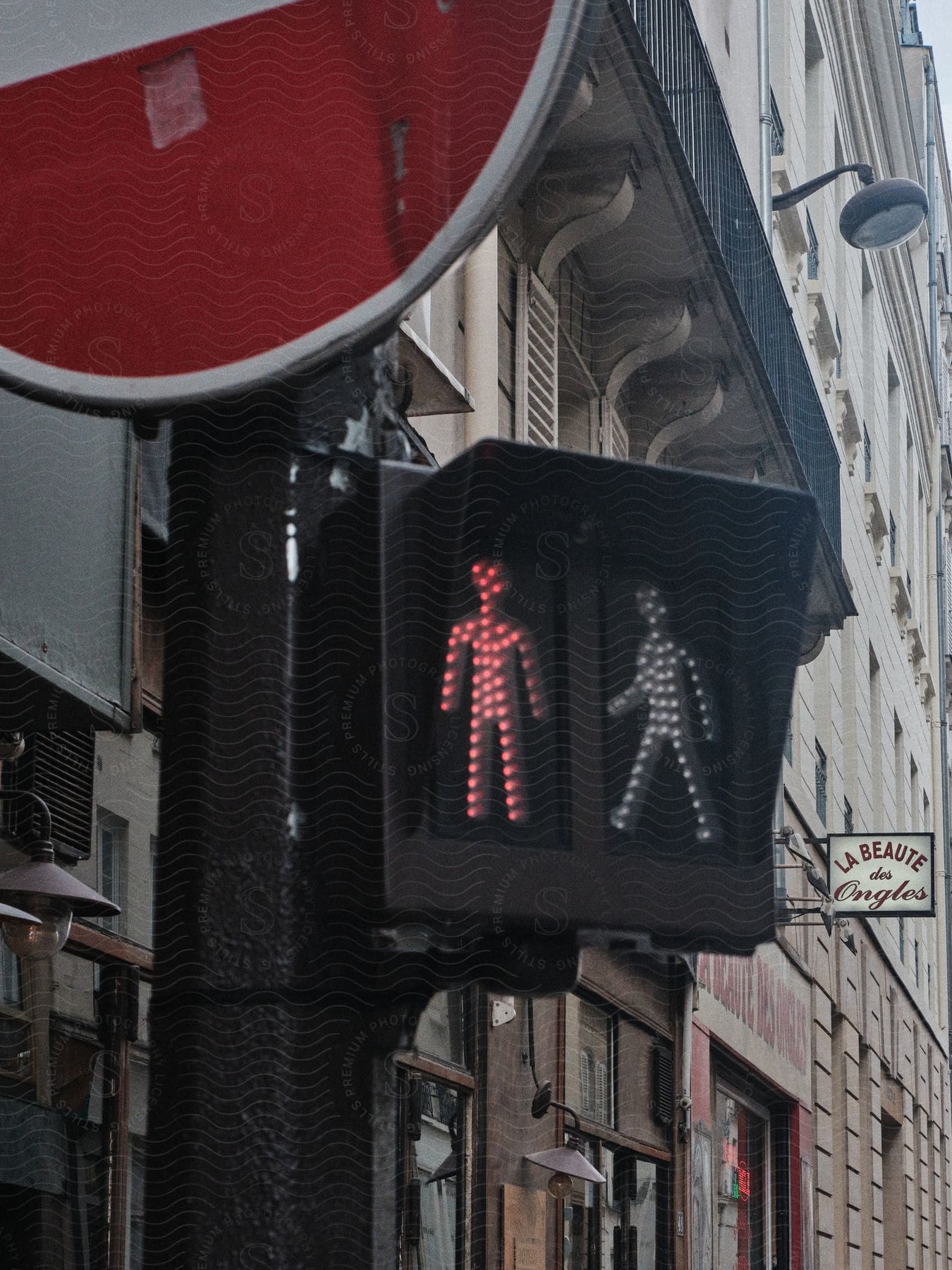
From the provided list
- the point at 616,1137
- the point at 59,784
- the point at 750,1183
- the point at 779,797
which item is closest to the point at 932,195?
the point at 750,1183

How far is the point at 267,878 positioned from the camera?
3.79ft

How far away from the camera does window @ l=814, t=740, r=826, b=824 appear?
54.8 feet

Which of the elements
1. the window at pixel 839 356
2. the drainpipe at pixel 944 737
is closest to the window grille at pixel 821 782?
the window at pixel 839 356

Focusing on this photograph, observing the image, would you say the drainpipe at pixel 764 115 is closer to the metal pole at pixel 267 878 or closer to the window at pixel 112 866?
the window at pixel 112 866

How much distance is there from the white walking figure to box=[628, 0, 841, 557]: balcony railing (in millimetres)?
5842

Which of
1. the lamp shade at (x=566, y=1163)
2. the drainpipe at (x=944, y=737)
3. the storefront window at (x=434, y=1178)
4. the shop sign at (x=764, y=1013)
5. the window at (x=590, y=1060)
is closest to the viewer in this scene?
the storefront window at (x=434, y=1178)

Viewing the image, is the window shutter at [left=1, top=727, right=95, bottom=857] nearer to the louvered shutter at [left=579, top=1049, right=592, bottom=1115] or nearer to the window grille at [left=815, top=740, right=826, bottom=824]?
the louvered shutter at [left=579, top=1049, right=592, bottom=1115]

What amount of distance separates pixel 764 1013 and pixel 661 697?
12603mm

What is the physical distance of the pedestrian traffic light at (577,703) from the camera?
1.27 metres

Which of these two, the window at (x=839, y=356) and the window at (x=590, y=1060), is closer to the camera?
the window at (x=590, y=1060)

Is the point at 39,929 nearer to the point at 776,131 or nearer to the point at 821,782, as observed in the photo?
the point at 776,131

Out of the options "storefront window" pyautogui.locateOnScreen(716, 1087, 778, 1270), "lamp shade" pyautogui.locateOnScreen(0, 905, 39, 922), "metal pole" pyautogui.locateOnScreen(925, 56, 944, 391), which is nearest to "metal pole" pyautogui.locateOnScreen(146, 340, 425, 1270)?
"lamp shade" pyautogui.locateOnScreen(0, 905, 39, 922)

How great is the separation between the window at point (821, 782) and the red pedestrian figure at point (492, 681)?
607 inches

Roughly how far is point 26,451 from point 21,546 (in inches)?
6.7
